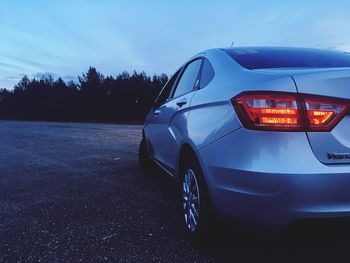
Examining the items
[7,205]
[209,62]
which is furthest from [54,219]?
[209,62]

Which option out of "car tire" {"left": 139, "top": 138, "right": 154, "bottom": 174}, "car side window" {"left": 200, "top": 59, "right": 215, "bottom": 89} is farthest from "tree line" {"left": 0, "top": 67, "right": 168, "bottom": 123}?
"car side window" {"left": 200, "top": 59, "right": 215, "bottom": 89}

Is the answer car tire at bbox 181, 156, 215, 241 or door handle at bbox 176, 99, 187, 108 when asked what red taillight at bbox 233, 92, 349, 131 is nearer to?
car tire at bbox 181, 156, 215, 241

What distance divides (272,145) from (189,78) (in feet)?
6.21

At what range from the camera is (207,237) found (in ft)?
9.50

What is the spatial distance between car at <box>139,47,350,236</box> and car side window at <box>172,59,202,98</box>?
2.28ft

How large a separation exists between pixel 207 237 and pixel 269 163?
3.22ft

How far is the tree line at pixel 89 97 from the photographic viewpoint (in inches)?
2246

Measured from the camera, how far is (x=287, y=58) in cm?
322

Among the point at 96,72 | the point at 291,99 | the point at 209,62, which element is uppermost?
the point at 96,72

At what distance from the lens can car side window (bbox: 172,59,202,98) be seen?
3704 millimetres

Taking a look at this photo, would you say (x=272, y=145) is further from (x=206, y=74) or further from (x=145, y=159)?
(x=145, y=159)

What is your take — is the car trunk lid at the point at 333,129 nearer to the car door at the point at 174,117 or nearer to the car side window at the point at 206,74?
the car side window at the point at 206,74

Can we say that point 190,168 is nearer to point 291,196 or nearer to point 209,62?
point 209,62

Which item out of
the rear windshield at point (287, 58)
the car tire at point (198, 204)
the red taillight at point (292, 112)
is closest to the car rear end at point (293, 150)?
the red taillight at point (292, 112)
